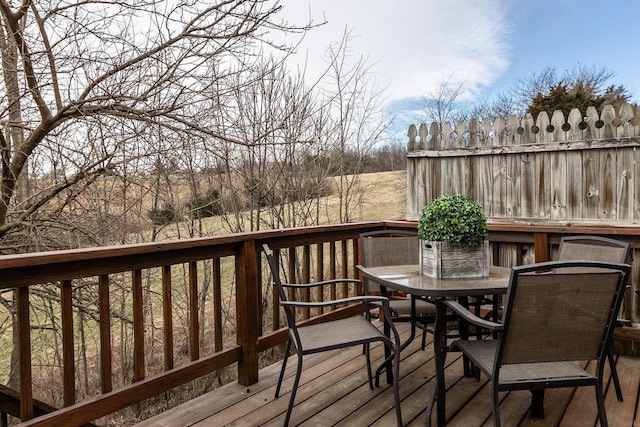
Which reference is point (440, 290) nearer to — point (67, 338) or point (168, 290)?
point (168, 290)

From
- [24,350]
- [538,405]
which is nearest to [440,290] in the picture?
[538,405]

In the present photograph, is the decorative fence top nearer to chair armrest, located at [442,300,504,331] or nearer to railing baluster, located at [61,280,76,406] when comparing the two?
chair armrest, located at [442,300,504,331]

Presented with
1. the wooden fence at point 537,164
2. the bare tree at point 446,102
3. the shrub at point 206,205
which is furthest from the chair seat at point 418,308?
the bare tree at point 446,102

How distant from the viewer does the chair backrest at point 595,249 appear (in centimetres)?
252

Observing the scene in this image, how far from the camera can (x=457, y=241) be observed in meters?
2.31

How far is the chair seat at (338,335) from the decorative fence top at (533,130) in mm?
2183

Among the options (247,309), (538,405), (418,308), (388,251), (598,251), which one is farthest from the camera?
(388,251)

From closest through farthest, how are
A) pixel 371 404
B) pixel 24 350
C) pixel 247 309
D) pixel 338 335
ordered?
pixel 24 350, pixel 338 335, pixel 371 404, pixel 247 309

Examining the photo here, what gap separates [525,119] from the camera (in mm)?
3576

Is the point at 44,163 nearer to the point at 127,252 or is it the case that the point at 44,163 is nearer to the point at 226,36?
the point at 226,36

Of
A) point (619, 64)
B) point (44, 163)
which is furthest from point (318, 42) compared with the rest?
point (619, 64)

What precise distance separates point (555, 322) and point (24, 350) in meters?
2.19

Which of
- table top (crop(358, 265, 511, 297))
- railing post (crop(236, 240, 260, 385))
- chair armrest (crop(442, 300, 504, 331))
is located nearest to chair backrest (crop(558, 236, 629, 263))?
table top (crop(358, 265, 511, 297))

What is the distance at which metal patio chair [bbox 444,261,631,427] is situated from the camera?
1597 millimetres
